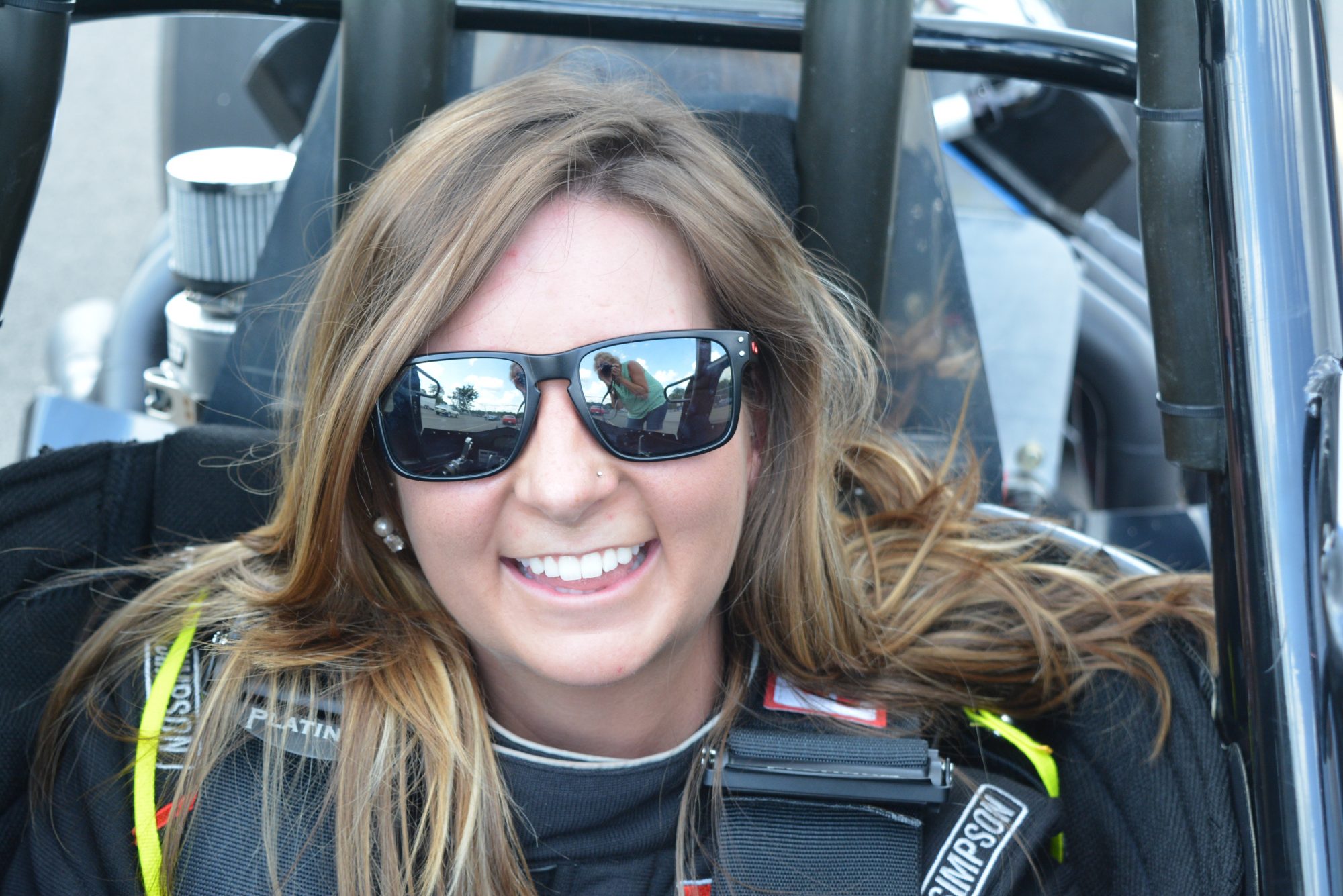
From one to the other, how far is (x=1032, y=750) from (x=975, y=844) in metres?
0.15

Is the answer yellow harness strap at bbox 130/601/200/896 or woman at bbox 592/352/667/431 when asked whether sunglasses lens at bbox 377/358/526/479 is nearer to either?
woman at bbox 592/352/667/431

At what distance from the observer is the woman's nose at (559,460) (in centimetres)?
107

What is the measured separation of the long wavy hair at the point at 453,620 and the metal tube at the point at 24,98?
0.25m

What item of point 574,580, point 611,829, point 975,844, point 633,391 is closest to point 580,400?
point 633,391

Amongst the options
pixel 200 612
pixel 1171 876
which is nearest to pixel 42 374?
pixel 200 612

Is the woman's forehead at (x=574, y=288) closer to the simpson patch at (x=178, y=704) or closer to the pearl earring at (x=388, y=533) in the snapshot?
the pearl earring at (x=388, y=533)

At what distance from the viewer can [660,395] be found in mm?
1076

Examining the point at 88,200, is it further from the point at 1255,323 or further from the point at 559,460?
the point at 1255,323

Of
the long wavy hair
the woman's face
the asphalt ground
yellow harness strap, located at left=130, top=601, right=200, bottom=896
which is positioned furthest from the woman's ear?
the asphalt ground

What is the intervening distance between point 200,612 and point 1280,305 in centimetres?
94

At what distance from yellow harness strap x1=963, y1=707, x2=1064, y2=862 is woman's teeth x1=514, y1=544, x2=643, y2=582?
16.9 inches

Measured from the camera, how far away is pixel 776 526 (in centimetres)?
133

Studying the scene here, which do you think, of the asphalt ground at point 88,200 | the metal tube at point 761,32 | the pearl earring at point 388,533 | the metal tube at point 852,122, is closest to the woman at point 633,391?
the pearl earring at point 388,533

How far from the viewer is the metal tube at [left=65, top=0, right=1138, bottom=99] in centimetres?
138
